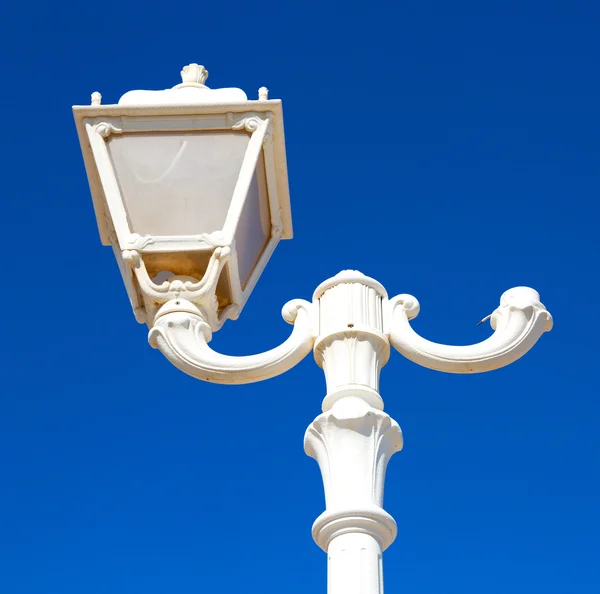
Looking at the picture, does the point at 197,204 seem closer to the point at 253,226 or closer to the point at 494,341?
the point at 253,226

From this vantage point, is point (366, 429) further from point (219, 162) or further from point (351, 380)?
point (219, 162)

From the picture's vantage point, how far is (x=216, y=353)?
5.36 meters

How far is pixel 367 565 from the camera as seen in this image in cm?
441

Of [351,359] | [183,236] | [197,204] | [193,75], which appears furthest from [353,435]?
[193,75]

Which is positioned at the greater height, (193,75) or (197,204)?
(193,75)

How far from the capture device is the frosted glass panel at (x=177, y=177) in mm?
5754

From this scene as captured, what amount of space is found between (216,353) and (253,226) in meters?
0.98

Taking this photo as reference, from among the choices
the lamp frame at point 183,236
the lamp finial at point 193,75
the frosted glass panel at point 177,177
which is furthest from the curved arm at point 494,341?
the lamp finial at point 193,75

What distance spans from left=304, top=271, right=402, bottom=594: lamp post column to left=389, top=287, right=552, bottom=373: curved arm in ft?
0.31

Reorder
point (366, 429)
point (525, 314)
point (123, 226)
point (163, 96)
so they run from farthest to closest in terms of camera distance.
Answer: point (163, 96) < point (123, 226) < point (525, 314) < point (366, 429)

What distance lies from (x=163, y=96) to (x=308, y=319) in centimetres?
160

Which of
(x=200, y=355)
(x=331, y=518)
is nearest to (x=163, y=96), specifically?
(x=200, y=355)

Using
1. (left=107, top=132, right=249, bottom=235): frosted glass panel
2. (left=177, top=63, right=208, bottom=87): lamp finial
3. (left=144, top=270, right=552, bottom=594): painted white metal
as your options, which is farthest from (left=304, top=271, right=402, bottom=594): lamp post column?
(left=177, top=63, right=208, bottom=87): lamp finial

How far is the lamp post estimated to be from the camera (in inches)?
187
